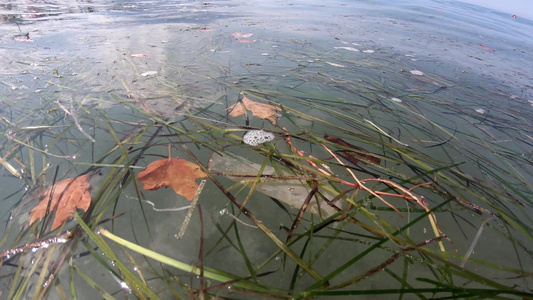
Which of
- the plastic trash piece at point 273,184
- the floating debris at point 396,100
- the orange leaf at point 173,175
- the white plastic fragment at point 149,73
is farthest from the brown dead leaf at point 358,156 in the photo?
the white plastic fragment at point 149,73

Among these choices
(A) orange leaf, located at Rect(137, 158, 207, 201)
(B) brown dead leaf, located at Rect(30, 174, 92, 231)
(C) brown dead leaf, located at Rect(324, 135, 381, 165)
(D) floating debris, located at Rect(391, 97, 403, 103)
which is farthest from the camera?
(D) floating debris, located at Rect(391, 97, 403, 103)

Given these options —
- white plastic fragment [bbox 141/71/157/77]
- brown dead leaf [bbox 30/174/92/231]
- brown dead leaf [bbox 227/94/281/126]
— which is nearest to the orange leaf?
brown dead leaf [bbox 30/174/92/231]

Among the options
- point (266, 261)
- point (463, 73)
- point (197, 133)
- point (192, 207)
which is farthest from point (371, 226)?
point (463, 73)

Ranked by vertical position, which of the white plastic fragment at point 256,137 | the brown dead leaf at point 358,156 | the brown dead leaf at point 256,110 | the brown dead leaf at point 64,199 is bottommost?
the brown dead leaf at point 64,199

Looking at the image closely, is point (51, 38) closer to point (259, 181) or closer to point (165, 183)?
point (165, 183)

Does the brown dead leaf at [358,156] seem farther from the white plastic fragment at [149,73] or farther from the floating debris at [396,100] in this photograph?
the white plastic fragment at [149,73]

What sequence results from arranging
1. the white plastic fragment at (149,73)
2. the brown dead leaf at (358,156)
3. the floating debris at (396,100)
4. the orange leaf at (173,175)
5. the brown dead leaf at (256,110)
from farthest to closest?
the white plastic fragment at (149,73) < the floating debris at (396,100) < the brown dead leaf at (256,110) < the brown dead leaf at (358,156) < the orange leaf at (173,175)

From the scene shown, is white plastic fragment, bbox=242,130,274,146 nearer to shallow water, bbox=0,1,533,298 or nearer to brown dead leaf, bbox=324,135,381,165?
shallow water, bbox=0,1,533,298
